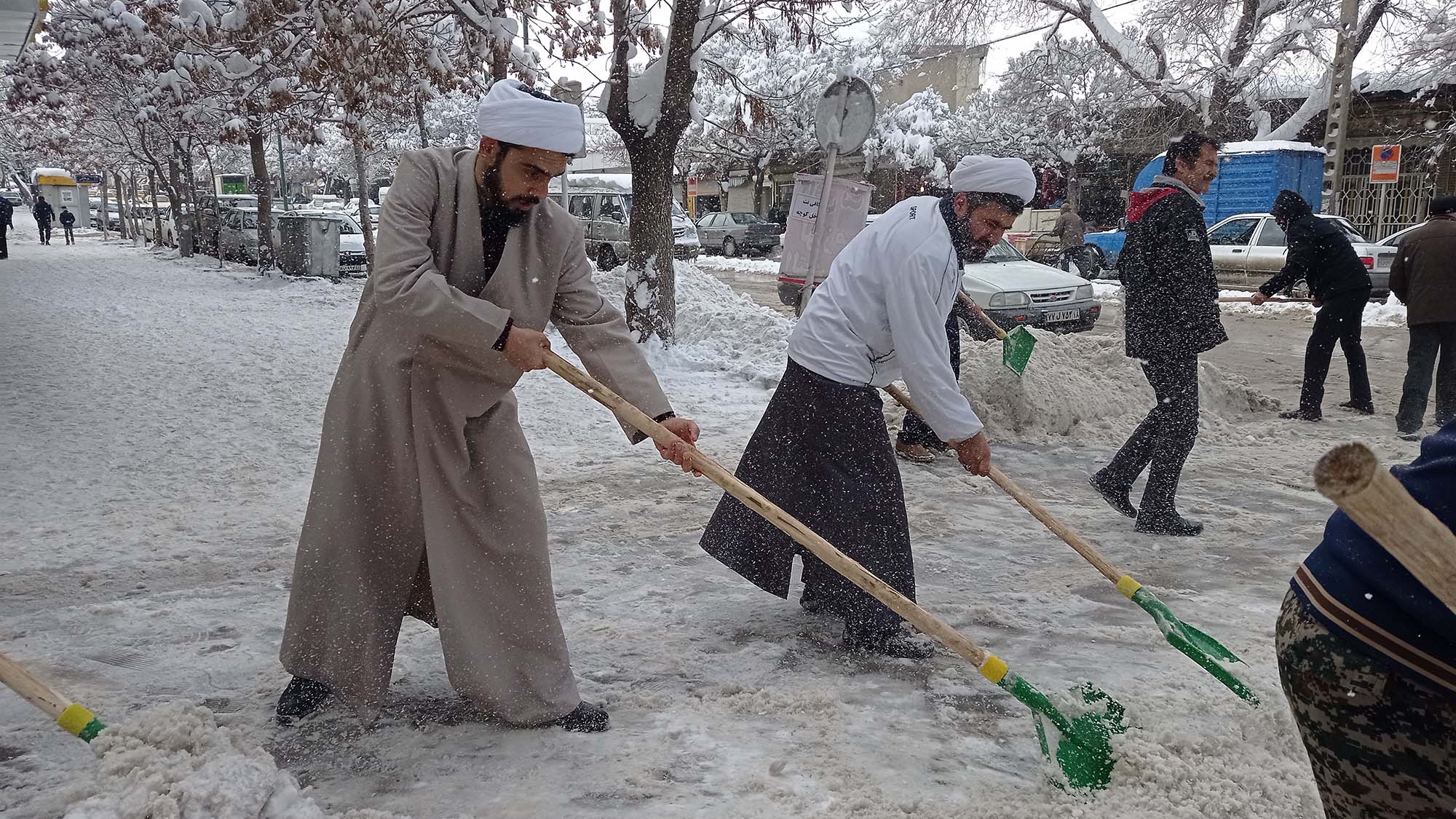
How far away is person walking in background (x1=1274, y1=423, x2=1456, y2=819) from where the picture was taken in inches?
52.2

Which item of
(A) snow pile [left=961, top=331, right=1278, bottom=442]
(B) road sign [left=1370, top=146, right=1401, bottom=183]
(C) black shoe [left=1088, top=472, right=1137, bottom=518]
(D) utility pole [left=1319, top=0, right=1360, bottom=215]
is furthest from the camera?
(D) utility pole [left=1319, top=0, right=1360, bottom=215]

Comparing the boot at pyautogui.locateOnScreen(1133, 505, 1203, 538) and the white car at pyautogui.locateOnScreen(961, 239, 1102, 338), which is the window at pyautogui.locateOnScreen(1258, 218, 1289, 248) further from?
the boot at pyautogui.locateOnScreen(1133, 505, 1203, 538)

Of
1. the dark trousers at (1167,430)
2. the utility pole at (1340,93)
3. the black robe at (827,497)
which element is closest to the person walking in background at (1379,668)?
the black robe at (827,497)

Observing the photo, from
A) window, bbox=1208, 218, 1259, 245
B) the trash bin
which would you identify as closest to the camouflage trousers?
window, bbox=1208, 218, 1259, 245

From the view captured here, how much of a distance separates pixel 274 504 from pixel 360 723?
2.70 metres

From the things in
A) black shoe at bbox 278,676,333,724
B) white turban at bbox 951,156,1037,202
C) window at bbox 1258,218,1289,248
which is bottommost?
black shoe at bbox 278,676,333,724

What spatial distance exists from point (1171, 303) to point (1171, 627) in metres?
2.05

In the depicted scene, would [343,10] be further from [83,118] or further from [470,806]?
[83,118]

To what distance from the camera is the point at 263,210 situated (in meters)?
20.0

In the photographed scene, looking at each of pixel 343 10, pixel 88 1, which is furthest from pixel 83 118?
pixel 343 10

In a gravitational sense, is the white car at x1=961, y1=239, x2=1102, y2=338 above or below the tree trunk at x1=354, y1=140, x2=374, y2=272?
below

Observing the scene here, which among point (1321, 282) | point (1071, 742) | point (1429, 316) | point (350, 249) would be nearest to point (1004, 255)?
point (1321, 282)

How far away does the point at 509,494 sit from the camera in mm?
2754

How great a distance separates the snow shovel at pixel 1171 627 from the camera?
295 cm
